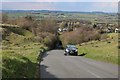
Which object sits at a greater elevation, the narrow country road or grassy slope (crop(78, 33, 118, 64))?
the narrow country road

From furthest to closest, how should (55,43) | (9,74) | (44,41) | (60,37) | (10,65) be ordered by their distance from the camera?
(60,37), (55,43), (44,41), (10,65), (9,74)

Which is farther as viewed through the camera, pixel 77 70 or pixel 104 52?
pixel 104 52

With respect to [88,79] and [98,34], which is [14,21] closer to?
[98,34]

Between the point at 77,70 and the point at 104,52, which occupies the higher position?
the point at 77,70

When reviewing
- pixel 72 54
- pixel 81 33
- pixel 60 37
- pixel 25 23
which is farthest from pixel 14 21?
pixel 72 54

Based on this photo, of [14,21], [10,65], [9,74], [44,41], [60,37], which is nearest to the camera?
[9,74]

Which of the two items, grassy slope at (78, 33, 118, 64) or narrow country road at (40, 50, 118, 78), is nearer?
narrow country road at (40, 50, 118, 78)

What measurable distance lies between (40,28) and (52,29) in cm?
499

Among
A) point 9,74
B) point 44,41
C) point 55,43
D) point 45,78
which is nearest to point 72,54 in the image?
point 45,78

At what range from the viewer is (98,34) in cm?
12450

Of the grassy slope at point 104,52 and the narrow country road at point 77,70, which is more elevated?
the narrow country road at point 77,70

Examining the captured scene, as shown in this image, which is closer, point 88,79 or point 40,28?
point 88,79

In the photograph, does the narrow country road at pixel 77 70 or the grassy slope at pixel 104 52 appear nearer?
the narrow country road at pixel 77 70

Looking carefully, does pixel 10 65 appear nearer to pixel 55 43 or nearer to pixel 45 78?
pixel 45 78
